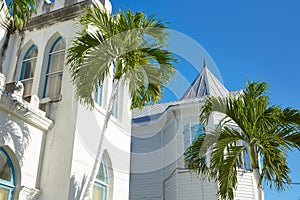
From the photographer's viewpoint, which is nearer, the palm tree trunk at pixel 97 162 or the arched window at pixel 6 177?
the arched window at pixel 6 177

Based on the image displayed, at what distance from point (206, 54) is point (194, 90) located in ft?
30.2

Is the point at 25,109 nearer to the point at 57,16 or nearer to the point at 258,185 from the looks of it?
the point at 57,16

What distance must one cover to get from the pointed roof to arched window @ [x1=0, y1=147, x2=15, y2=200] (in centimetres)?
1105

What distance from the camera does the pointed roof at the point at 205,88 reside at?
18.0 m

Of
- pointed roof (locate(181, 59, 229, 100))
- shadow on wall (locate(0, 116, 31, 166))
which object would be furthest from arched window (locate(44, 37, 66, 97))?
pointed roof (locate(181, 59, 229, 100))

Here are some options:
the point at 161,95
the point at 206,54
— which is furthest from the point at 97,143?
the point at 206,54

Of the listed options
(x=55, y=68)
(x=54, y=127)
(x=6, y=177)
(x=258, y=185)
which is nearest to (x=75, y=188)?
(x=6, y=177)

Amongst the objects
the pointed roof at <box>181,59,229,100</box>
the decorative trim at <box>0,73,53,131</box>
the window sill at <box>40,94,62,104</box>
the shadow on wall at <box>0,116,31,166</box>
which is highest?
the pointed roof at <box>181,59,229,100</box>

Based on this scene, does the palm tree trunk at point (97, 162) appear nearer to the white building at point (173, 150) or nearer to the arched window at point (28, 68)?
the arched window at point (28, 68)

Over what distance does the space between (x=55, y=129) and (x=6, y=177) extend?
1744 mm

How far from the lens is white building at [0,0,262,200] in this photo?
8.10m

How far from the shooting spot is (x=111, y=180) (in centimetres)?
1030

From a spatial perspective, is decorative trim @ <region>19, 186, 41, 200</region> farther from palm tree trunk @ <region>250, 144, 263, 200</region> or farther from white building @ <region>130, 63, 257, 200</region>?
white building @ <region>130, 63, 257, 200</region>

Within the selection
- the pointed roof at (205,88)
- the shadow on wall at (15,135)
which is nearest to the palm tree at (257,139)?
the shadow on wall at (15,135)
